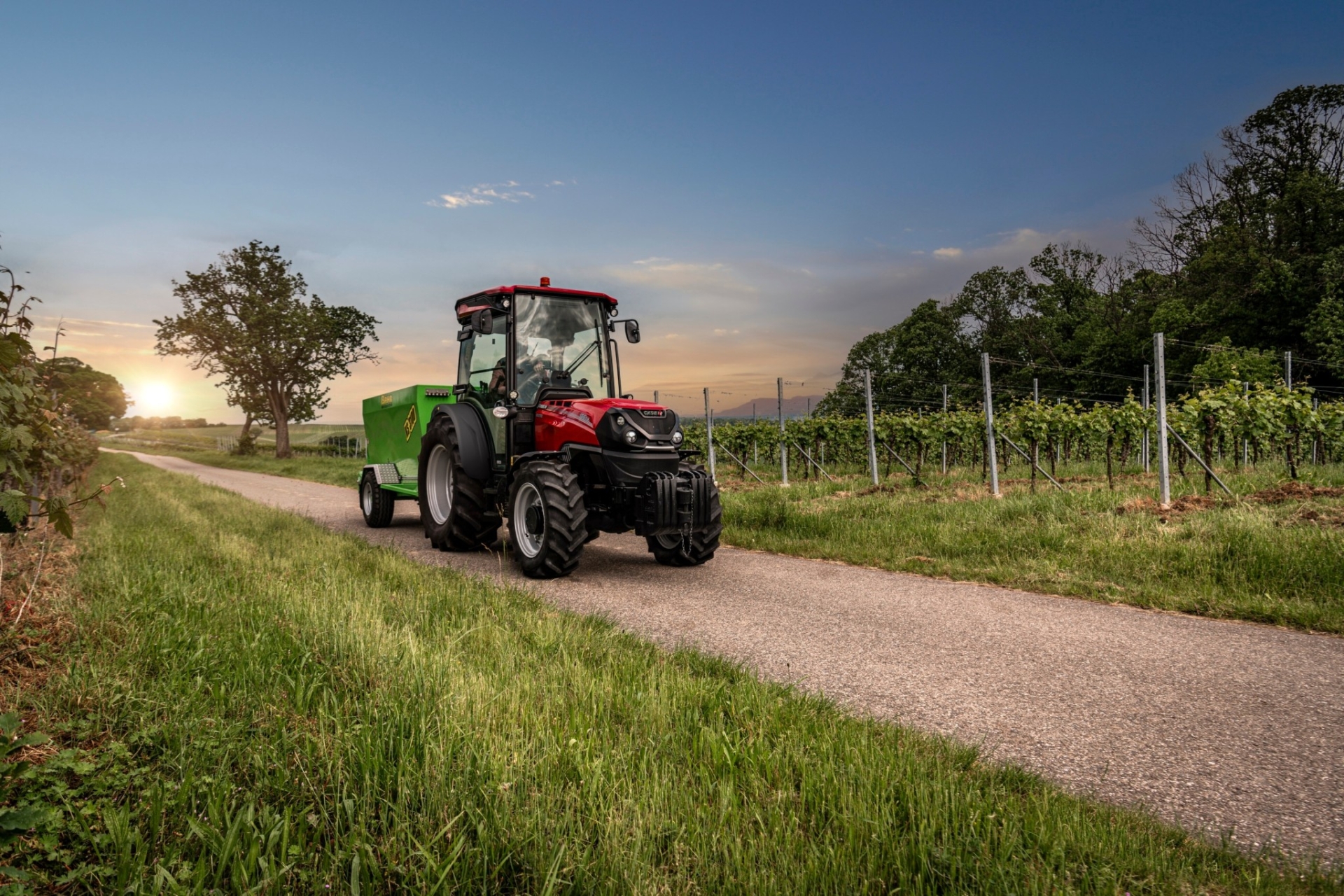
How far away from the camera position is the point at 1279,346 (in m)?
29.9

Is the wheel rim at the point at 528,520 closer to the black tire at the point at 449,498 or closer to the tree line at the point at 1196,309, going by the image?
the black tire at the point at 449,498

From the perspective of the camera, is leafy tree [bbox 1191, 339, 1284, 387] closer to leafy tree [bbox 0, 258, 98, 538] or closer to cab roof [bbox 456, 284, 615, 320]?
cab roof [bbox 456, 284, 615, 320]

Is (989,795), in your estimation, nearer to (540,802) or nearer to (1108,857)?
(1108,857)

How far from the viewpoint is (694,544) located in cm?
680

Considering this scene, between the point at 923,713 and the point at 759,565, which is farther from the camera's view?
the point at 759,565

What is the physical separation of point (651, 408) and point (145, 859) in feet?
17.7

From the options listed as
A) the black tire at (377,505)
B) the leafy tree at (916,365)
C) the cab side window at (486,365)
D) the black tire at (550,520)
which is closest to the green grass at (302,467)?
the black tire at (377,505)

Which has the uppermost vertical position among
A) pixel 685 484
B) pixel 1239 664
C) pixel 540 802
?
pixel 685 484

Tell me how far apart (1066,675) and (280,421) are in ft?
127

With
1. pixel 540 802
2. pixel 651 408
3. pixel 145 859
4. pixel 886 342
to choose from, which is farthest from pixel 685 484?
pixel 886 342

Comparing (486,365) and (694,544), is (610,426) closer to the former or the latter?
(694,544)

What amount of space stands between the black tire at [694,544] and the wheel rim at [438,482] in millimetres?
2849

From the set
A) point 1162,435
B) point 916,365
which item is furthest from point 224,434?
point 1162,435

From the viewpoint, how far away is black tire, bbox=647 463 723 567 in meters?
6.81
